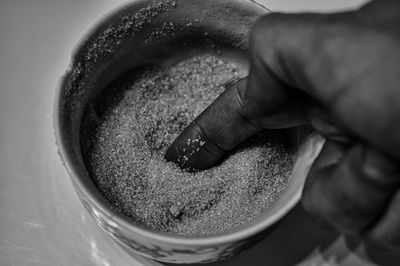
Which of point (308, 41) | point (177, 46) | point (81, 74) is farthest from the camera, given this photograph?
point (177, 46)

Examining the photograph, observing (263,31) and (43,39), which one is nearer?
(263,31)

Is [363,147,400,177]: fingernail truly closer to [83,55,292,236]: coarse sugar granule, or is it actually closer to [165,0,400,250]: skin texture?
[165,0,400,250]: skin texture

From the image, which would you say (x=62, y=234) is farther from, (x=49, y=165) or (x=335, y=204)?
(x=335, y=204)

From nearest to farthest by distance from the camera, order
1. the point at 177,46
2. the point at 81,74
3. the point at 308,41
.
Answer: the point at 308,41, the point at 81,74, the point at 177,46

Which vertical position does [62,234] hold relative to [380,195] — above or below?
below

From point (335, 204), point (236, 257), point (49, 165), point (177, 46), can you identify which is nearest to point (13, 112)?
point (49, 165)

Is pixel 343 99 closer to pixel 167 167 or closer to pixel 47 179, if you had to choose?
pixel 167 167

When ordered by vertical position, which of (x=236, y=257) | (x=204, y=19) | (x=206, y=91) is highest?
(x=204, y=19)
